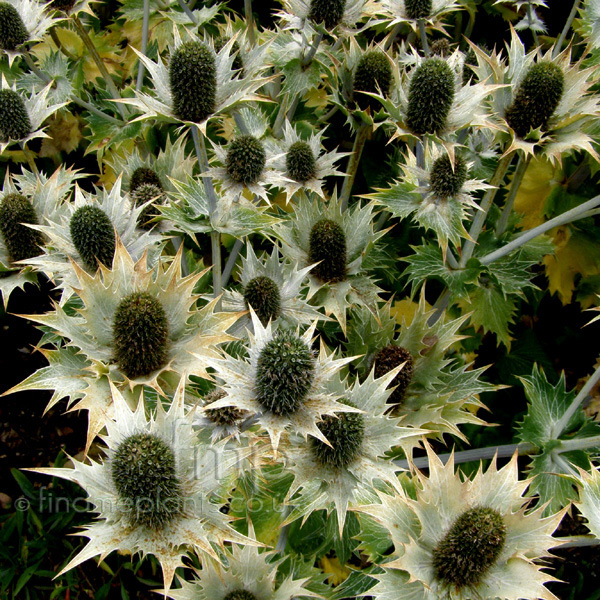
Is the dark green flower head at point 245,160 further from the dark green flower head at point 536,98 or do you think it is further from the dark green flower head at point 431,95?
the dark green flower head at point 536,98

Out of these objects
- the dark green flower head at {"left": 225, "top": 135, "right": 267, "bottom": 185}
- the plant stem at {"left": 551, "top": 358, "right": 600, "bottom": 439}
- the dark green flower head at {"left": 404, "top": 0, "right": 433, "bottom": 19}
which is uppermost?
the dark green flower head at {"left": 404, "top": 0, "right": 433, "bottom": 19}

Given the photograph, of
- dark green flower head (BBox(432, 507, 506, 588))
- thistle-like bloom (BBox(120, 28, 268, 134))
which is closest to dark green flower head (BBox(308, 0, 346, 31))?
thistle-like bloom (BBox(120, 28, 268, 134))

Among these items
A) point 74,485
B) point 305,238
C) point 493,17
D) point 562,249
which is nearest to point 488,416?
point 562,249

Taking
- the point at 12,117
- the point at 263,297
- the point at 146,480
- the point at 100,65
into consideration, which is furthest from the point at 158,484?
the point at 100,65

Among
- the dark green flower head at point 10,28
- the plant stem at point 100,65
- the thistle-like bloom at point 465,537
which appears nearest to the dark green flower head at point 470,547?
the thistle-like bloom at point 465,537

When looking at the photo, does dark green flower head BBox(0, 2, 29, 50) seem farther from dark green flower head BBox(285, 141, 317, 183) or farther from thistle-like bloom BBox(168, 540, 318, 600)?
thistle-like bloom BBox(168, 540, 318, 600)

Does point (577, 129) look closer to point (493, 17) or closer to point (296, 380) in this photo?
point (296, 380)

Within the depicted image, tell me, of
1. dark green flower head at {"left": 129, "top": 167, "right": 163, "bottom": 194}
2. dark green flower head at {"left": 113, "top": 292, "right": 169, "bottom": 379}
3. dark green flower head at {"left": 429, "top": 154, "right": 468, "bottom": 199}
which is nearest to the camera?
dark green flower head at {"left": 113, "top": 292, "right": 169, "bottom": 379}
